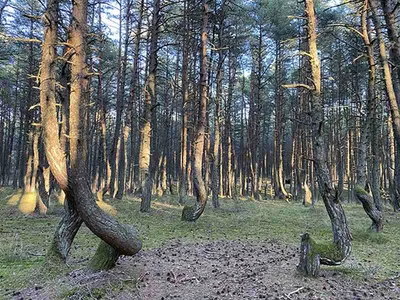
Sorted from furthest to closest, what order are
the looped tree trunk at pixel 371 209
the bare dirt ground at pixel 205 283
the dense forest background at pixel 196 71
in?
the dense forest background at pixel 196 71
the looped tree trunk at pixel 371 209
the bare dirt ground at pixel 205 283

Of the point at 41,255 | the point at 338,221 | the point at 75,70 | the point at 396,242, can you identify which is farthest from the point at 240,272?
the point at 396,242

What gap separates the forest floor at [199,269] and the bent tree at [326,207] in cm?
27

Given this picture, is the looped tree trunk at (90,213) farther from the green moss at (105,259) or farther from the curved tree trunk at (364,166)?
the curved tree trunk at (364,166)

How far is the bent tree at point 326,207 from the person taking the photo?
5594 millimetres

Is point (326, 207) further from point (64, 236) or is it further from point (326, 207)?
point (64, 236)

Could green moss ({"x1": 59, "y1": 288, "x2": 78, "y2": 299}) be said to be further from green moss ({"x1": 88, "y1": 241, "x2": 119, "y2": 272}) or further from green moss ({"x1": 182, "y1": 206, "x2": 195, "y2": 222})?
green moss ({"x1": 182, "y1": 206, "x2": 195, "y2": 222})

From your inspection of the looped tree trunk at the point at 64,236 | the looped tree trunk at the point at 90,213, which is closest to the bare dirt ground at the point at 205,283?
the looped tree trunk at the point at 64,236

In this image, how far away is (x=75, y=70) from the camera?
206 inches

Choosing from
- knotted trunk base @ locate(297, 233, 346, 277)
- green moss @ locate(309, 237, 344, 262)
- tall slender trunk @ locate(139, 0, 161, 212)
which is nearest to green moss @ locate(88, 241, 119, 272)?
knotted trunk base @ locate(297, 233, 346, 277)

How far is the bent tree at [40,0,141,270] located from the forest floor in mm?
463

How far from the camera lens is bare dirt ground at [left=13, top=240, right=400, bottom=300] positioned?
476 centimetres

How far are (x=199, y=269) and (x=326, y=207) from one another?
2796mm

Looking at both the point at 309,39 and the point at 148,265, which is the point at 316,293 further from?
the point at 309,39

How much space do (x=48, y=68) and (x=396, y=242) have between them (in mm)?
9647
